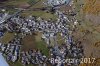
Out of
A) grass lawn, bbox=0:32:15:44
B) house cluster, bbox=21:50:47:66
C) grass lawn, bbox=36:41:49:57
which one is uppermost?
grass lawn, bbox=0:32:15:44

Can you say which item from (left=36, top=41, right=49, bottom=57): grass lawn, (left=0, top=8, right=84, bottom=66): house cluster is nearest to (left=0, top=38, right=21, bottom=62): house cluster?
(left=0, top=8, right=84, bottom=66): house cluster

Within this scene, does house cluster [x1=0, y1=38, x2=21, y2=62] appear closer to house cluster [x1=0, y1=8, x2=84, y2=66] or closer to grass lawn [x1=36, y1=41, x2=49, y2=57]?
house cluster [x1=0, y1=8, x2=84, y2=66]

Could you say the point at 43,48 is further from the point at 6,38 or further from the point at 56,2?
the point at 56,2

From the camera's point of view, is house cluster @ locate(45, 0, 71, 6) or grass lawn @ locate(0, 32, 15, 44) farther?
house cluster @ locate(45, 0, 71, 6)

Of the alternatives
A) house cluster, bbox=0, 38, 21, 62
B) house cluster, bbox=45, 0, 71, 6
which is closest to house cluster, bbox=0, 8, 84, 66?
house cluster, bbox=0, 38, 21, 62

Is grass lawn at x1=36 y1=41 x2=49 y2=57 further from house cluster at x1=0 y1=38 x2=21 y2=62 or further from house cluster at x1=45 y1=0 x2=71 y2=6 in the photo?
house cluster at x1=45 y1=0 x2=71 y2=6

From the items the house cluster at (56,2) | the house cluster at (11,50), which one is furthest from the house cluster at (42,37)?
the house cluster at (56,2)

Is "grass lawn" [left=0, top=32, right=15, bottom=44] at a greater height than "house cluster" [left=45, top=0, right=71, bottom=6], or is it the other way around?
"house cluster" [left=45, top=0, right=71, bottom=6]

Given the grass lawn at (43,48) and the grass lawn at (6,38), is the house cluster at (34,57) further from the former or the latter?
the grass lawn at (6,38)

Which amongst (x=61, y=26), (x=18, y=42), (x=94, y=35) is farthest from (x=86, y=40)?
(x=18, y=42)

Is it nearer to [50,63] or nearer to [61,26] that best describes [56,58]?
[50,63]

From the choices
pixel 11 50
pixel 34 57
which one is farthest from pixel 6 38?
pixel 34 57
